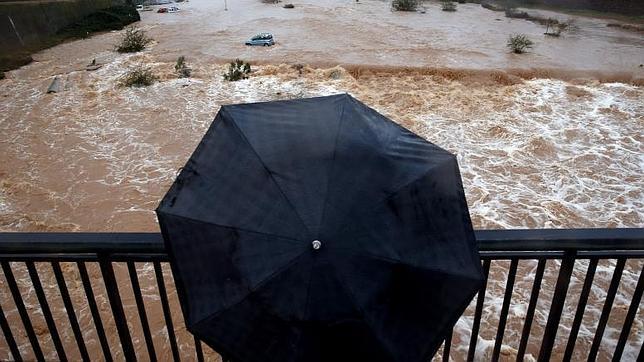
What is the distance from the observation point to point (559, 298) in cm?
169

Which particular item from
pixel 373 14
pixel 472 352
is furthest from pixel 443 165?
pixel 373 14

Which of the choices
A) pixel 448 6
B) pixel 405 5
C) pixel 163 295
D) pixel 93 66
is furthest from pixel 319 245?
pixel 448 6

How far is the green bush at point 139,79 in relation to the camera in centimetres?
1265

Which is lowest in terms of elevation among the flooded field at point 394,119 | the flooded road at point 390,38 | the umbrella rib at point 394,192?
the flooded field at point 394,119

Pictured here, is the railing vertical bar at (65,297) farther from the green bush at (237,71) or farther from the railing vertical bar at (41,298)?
the green bush at (237,71)

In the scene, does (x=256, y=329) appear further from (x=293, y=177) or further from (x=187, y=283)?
(x=293, y=177)

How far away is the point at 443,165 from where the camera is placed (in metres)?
1.45

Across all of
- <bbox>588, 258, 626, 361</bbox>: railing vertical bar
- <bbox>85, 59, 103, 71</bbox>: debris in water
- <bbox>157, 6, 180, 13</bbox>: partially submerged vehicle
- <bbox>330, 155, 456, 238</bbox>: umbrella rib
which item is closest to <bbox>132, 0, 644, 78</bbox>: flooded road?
<bbox>157, 6, 180, 13</bbox>: partially submerged vehicle

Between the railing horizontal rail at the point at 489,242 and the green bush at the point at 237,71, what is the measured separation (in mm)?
11845

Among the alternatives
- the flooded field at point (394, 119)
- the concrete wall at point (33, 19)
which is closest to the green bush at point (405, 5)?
the flooded field at point (394, 119)

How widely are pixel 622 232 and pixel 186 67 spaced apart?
13.8 m

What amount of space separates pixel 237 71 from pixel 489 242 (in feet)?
40.3

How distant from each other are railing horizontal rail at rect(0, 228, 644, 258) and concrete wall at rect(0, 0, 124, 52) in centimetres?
1685

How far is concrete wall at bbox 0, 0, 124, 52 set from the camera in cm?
1563
